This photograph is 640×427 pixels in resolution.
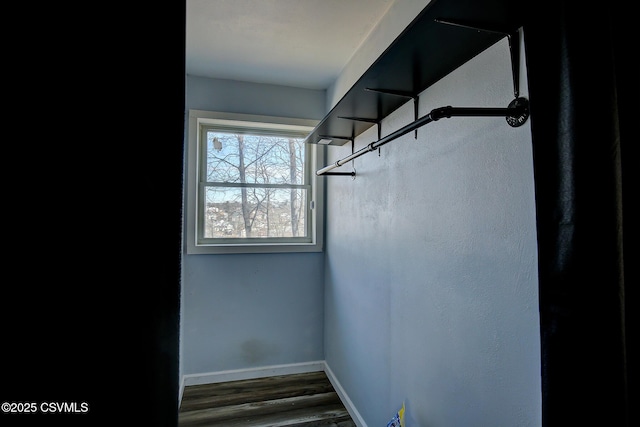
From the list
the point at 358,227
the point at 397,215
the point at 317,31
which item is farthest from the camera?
the point at 358,227

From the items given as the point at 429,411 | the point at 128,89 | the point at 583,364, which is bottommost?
the point at 429,411

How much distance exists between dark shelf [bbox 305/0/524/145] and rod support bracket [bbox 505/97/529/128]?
0.19 metres

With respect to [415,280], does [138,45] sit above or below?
above

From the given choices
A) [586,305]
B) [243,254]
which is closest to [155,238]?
[586,305]

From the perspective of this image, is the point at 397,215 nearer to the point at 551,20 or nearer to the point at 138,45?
the point at 551,20

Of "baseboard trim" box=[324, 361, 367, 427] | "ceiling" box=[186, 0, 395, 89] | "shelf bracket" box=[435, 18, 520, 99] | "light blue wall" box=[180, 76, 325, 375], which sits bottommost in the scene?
"baseboard trim" box=[324, 361, 367, 427]

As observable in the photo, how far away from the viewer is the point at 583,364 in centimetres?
55

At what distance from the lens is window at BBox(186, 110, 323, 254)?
2.34 m

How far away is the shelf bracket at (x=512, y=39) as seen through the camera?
2.59 feet

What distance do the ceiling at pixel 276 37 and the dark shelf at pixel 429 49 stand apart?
526 millimetres

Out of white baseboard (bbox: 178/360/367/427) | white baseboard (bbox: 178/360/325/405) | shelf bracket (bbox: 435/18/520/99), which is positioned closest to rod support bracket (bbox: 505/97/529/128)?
shelf bracket (bbox: 435/18/520/99)

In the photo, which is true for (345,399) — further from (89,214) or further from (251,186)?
(89,214)

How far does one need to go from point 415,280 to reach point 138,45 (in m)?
1.19

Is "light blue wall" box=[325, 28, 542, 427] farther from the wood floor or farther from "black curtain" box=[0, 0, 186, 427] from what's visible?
"black curtain" box=[0, 0, 186, 427]
